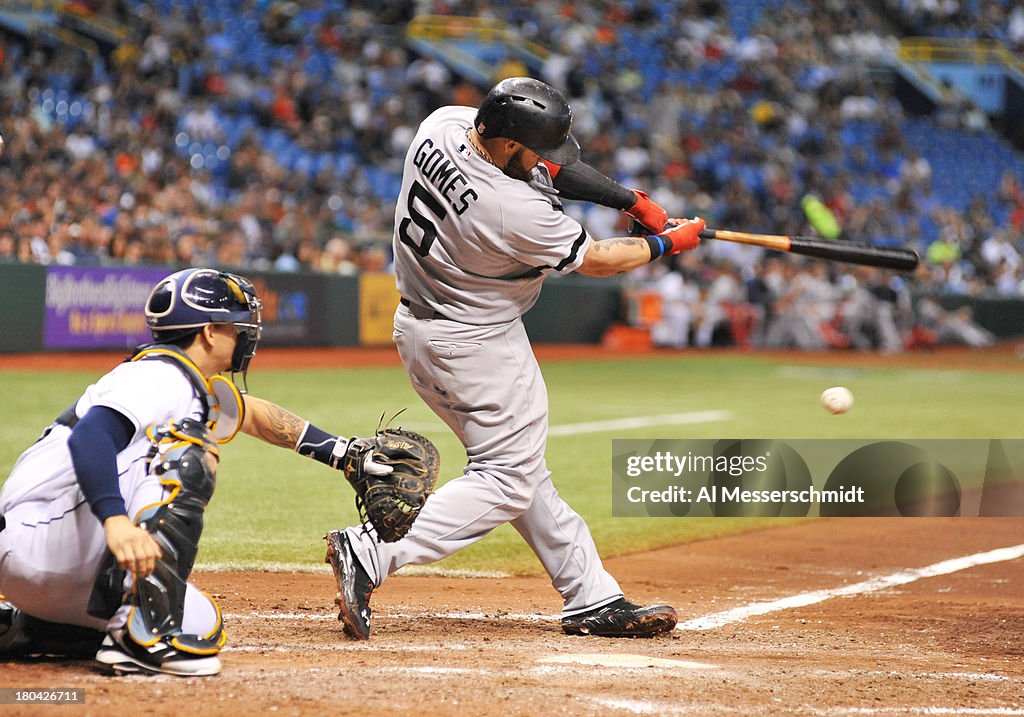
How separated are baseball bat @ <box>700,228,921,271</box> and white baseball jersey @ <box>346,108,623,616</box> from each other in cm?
93

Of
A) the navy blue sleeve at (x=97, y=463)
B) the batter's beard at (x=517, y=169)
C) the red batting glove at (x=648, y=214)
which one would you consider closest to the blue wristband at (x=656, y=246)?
the red batting glove at (x=648, y=214)

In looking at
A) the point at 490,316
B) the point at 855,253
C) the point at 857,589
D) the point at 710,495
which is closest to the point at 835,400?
the point at 710,495

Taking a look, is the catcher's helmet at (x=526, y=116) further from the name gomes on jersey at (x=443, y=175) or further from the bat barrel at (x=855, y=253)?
the bat barrel at (x=855, y=253)

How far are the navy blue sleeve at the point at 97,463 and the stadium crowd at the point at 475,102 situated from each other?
38.7 feet

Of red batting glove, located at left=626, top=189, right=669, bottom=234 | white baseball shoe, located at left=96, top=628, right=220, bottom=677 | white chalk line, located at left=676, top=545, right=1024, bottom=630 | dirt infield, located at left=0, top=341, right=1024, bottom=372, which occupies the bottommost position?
dirt infield, located at left=0, top=341, right=1024, bottom=372

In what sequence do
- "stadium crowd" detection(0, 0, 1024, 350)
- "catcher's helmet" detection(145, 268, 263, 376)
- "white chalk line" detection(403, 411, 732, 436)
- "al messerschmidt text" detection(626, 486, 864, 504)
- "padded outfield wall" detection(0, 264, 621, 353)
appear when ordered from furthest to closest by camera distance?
"stadium crowd" detection(0, 0, 1024, 350), "padded outfield wall" detection(0, 264, 621, 353), "white chalk line" detection(403, 411, 732, 436), "al messerschmidt text" detection(626, 486, 864, 504), "catcher's helmet" detection(145, 268, 263, 376)

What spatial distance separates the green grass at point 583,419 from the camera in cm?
664

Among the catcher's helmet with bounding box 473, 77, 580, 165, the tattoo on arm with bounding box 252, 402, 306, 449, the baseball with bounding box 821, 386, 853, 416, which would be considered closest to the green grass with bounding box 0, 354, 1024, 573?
the baseball with bounding box 821, 386, 853, 416

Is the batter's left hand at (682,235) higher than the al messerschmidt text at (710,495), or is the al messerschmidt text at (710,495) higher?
the batter's left hand at (682,235)

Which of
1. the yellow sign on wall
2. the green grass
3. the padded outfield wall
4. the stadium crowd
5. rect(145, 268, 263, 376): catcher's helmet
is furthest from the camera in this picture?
the yellow sign on wall

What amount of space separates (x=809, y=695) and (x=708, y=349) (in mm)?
18861

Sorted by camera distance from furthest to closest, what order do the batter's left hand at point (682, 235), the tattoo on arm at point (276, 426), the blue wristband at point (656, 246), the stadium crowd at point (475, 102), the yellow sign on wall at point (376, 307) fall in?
the yellow sign on wall at point (376, 307) < the stadium crowd at point (475, 102) < the batter's left hand at point (682, 235) < the blue wristband at point (656, 246) < the tattoo on arm at point (276, 426)

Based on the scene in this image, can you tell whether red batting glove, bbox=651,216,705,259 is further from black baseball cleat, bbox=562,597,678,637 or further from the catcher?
the catcher

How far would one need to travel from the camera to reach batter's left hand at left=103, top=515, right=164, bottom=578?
3332mm
